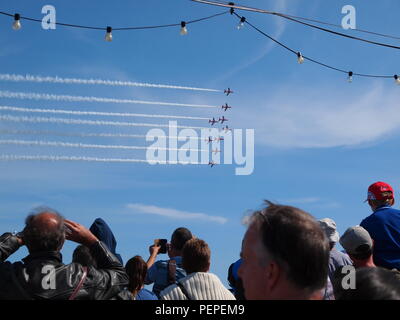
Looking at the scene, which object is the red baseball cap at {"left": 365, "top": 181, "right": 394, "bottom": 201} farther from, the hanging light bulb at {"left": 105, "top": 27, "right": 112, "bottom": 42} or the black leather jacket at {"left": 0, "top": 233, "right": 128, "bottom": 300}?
the hanging light bulb at {"left": 105, "top": 27, "right": 112, "bottom": 42}

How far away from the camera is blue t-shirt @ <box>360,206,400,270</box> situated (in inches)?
285

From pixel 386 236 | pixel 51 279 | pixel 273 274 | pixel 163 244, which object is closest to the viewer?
pixel 273 274

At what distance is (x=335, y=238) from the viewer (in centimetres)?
705

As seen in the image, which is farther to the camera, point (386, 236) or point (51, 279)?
point (386, 236)

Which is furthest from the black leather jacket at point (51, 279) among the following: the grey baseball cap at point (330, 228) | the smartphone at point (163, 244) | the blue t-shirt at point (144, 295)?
the smartphone at point (163, 244)

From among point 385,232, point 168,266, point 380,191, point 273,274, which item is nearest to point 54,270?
point 273,274

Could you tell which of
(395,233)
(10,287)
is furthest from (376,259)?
(10,287)

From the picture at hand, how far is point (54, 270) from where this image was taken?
406cm

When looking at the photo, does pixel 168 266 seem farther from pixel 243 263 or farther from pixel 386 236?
pixel 243 263

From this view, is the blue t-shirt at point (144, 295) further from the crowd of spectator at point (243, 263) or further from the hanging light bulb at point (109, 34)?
the hanging light bulb at point (109, 34)

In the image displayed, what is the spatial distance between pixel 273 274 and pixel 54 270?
2.17 metres

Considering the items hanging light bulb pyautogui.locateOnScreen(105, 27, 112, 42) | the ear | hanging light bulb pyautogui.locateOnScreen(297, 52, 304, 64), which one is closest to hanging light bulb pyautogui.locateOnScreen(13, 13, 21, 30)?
hanging light bulb pyautogui.locateOnScreen(105, 27, 112, 42)

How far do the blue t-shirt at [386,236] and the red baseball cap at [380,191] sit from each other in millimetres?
290
